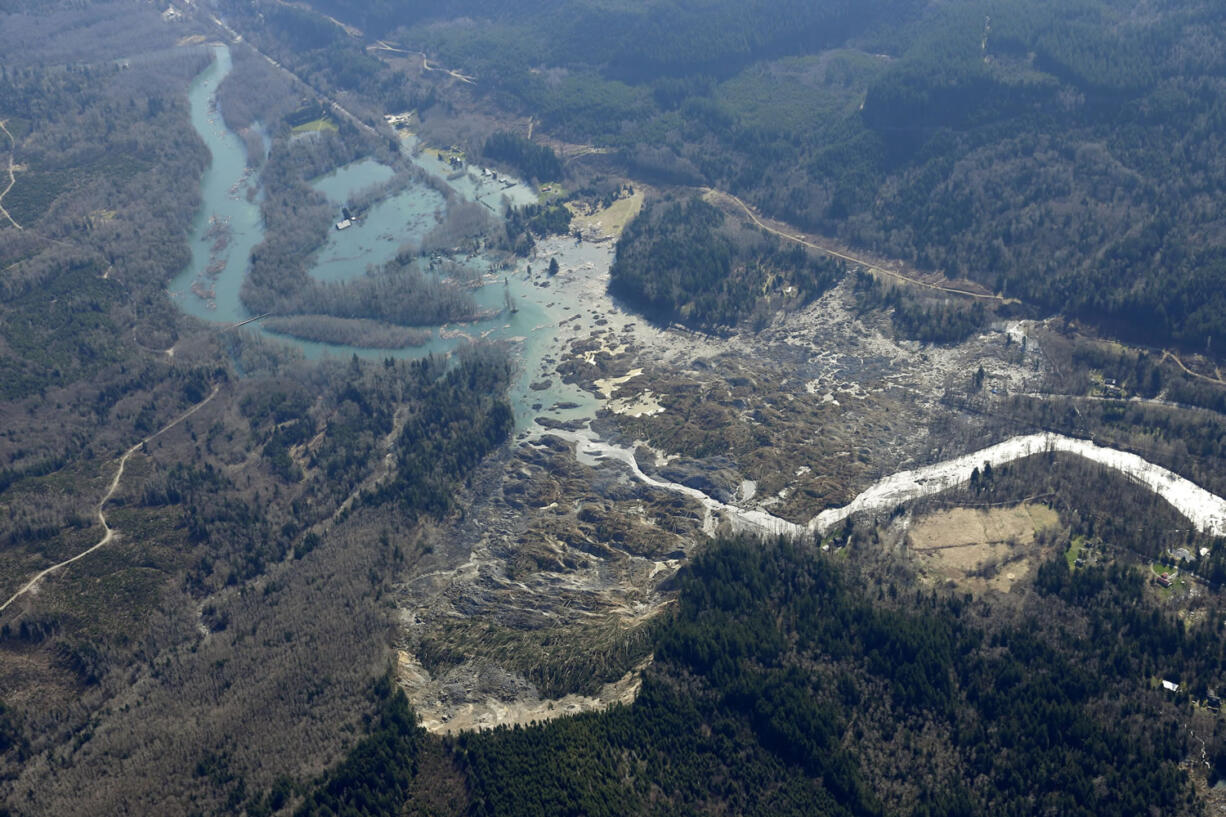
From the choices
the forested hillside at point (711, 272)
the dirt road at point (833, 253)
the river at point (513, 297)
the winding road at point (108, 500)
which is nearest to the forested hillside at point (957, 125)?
the dirt road at point (833, 253)


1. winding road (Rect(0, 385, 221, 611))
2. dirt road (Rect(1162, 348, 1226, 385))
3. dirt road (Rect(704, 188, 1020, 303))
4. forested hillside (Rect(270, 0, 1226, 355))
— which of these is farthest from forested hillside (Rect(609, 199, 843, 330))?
winding road (Rect(0, 385, 221, 611))

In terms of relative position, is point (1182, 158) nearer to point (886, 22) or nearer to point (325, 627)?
point (886, 22)

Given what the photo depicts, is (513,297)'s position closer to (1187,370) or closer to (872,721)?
(1187,370)

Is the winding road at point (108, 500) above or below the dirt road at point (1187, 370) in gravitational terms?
below

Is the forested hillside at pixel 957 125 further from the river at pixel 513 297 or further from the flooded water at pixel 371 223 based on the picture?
the flooded water at pixel 371 223

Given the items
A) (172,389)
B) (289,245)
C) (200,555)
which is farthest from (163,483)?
(289,245)

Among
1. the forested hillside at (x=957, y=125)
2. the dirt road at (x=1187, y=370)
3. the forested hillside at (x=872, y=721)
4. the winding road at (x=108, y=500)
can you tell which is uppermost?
the forested hillside at (x=957, y=125)
